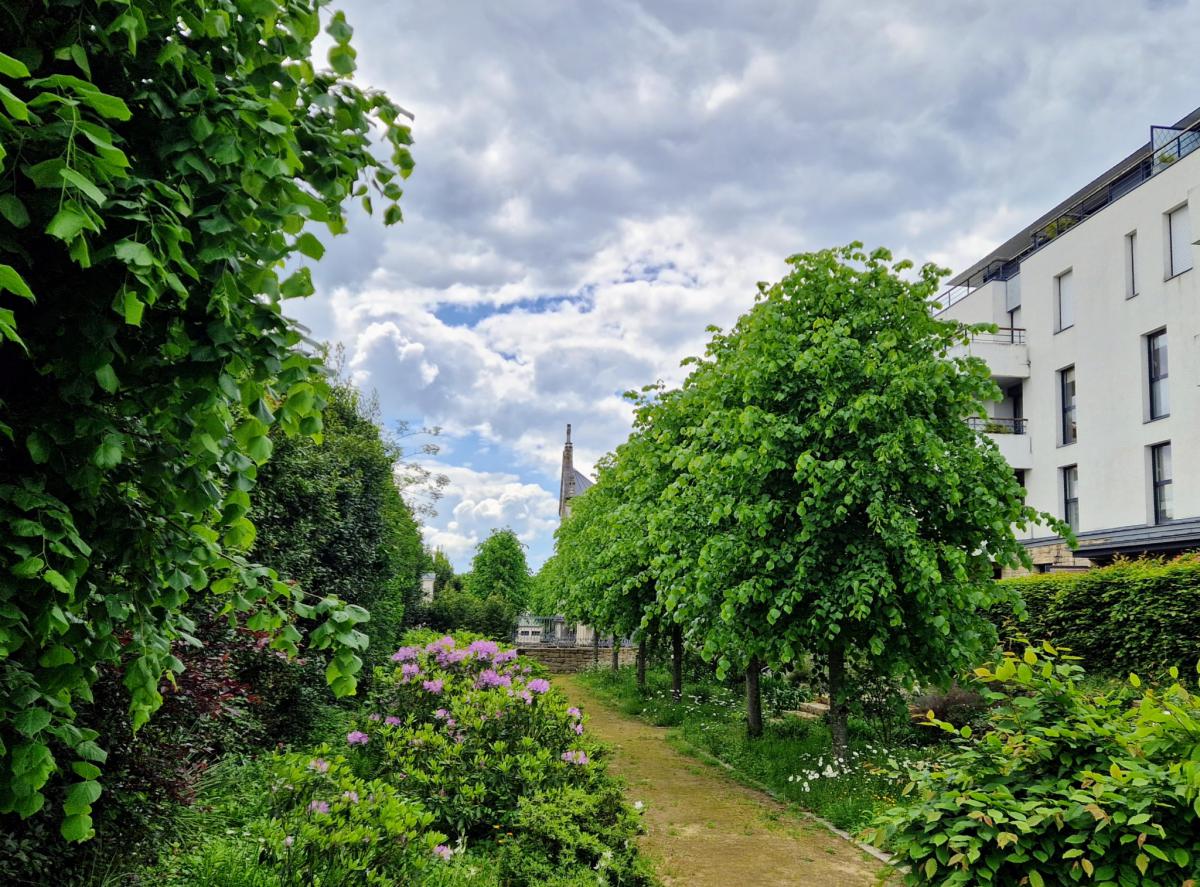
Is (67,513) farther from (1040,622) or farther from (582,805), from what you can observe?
(1040,622)

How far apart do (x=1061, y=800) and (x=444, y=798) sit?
4549 millimetres

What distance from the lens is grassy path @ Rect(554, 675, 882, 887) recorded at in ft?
19.9

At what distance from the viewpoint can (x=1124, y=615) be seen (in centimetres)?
1071

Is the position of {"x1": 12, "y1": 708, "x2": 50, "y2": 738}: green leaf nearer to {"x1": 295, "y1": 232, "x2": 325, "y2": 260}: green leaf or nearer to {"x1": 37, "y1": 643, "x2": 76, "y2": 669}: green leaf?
{"x1": 37, "y1": 643, "x2": 76, "y2": 669}: green leaf

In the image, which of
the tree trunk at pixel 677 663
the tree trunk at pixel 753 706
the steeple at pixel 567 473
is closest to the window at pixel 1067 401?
the tree trunk at pixel 677 663

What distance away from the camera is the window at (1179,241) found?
1669 cm

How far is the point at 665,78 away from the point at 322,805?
5.76 m

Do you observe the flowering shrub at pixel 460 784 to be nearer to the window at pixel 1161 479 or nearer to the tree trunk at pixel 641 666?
the tree trunk at pixel 641 666

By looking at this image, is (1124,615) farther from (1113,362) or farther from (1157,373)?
(1113,362)

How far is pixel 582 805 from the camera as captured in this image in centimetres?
576

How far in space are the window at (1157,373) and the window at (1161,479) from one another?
80 centimetres

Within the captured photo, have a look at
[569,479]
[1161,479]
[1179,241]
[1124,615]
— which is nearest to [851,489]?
[1124,615]

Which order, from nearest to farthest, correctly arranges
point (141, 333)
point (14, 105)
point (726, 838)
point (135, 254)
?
point (14, 105) < point (135, 254) < point (141, 333) < point (726, 838)

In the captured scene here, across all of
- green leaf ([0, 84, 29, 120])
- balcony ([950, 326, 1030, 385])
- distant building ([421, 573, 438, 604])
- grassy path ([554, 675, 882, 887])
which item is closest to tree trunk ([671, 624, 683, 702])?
grassy path ([554, 675, 882, 887])
